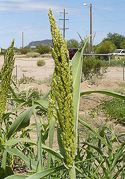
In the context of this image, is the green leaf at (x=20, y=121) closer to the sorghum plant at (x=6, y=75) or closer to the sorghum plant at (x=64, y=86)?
the sorghum plant at (x=6, y=75)

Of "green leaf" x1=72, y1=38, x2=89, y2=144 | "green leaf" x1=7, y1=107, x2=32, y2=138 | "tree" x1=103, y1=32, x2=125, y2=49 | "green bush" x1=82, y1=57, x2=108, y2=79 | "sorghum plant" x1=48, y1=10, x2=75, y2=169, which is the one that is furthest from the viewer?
"tree" x1=103, y1=32, x2=125, y2=49

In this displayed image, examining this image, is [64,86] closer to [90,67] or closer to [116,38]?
[90,67]

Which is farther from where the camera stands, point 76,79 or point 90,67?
point 90,67

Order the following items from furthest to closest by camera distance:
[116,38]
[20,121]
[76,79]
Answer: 1. [116,38]
2. [20,121]
3. [76,79]

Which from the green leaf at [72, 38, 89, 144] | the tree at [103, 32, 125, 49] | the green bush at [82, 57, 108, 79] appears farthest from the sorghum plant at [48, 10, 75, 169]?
the tree at [103, 32, 125, 49]

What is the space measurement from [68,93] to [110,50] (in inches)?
1679

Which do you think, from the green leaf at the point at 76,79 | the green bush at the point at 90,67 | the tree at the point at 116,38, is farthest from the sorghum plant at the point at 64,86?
the tree at the point at 116,38

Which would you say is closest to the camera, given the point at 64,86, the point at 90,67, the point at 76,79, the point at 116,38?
the point at 64,86

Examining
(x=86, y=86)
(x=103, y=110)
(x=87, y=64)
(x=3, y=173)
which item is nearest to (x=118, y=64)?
(x=87, y=64)

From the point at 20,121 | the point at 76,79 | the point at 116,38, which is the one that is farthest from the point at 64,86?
the point at 116,38

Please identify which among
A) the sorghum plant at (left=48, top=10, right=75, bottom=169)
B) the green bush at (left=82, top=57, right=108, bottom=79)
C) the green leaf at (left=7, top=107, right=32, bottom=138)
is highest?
the sorghum plant at (left=48, top=10, right=75, bottom=169)

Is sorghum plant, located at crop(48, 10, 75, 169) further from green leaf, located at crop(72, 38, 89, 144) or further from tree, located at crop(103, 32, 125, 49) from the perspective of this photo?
tree, located at crop(103, 32, 125, 49)

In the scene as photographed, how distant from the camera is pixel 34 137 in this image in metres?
5.13

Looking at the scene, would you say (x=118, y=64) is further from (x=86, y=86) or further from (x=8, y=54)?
(x=8, y=54)
